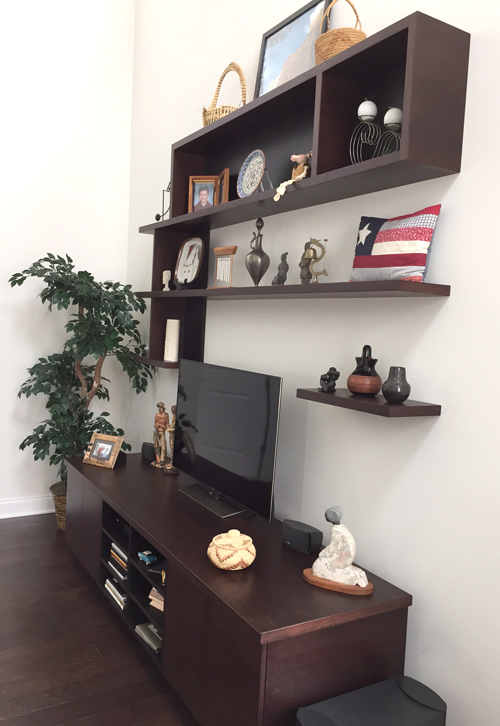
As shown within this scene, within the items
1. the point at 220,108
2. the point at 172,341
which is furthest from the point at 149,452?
the point at 220,108

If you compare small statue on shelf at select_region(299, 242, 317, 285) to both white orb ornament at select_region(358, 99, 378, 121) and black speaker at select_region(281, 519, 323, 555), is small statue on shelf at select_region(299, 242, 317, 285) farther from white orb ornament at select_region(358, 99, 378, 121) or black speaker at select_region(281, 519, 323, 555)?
black speaker at select_region(281, 519, 323, 555)

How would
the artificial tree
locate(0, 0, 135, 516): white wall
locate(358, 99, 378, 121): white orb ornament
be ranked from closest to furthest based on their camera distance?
locate(358, 99, 378, 121): white orb ornament < the artificial tree < locate(0, 0, 135, 516): white wall

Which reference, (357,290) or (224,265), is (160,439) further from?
(357,290)

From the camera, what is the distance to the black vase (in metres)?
1.70

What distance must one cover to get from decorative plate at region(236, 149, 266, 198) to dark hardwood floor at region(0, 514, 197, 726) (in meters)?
1.96

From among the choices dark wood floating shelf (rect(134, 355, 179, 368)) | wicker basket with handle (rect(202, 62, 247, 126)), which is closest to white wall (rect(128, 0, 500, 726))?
wicker basket with handle (rect(202, 62, 247, 126))

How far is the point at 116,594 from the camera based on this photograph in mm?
2594

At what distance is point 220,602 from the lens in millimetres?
1689

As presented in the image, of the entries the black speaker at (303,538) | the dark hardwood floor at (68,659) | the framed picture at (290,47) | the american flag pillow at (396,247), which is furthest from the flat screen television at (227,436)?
the framed picture at (290,47)

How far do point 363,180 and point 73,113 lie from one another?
283 centimetres

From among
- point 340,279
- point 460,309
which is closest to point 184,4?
point 340,279

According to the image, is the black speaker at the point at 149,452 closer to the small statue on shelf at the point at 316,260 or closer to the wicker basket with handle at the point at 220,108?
the small statue on shelf at the point at 316,260

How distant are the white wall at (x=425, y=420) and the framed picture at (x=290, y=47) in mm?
99

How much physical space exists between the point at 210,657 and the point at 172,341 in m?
1.72
